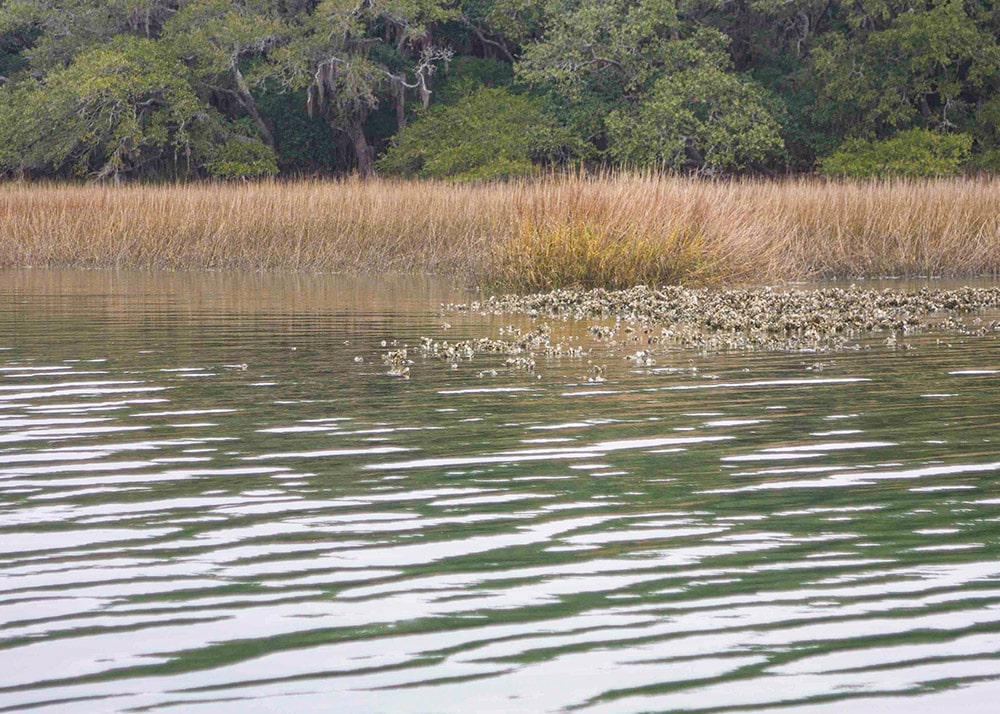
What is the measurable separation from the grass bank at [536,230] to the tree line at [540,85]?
10.7 m

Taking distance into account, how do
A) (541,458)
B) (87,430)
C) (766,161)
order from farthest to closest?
(766,161)
(87,430)
(541,458)

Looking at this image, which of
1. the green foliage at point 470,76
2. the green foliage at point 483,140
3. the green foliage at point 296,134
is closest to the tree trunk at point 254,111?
the green foliage at point 296,134

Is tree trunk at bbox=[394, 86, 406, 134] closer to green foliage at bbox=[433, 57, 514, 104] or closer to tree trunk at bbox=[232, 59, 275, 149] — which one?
green foliage at bbox=[433, 57, 514, 104]

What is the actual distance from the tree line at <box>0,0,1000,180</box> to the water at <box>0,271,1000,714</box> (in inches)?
1067

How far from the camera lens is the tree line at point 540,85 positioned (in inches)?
1404

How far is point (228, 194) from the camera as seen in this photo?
2525 cm

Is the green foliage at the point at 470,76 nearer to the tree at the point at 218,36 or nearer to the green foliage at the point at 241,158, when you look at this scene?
the tree at the point at 218,36

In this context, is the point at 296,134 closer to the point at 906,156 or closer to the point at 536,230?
the point at 906,156

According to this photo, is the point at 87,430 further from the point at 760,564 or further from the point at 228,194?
the point at 228,194

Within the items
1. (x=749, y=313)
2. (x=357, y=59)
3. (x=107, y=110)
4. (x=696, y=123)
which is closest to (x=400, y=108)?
(x=357, y=59)

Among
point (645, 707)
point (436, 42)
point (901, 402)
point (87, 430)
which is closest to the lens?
point (645, 707)

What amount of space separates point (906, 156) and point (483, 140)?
10134 millimetres

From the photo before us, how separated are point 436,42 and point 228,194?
19.9 m

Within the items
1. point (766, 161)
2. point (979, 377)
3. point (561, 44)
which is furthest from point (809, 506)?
point (766, 161)
